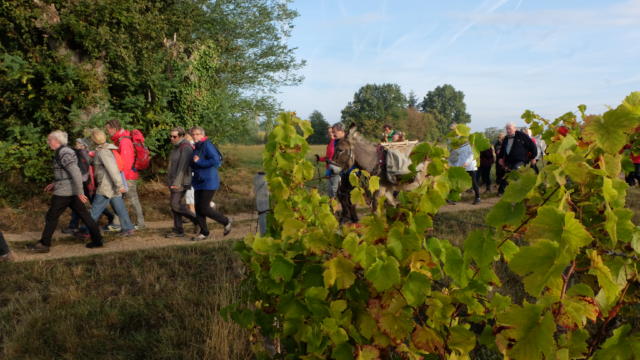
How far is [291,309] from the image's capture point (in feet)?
6.04

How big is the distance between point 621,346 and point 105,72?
39.5 feet

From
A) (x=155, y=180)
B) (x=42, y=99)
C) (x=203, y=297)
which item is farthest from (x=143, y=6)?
(x=203, y=297)

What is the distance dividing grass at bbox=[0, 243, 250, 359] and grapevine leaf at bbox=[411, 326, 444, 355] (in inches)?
75.3

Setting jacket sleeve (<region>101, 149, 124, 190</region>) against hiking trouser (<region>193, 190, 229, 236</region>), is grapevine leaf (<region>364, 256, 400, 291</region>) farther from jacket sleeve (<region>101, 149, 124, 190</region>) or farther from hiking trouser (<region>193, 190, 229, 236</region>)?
jacket sleeve (<region>101, 149, 124, 190</region>)

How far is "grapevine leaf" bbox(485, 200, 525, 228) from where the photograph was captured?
1233mm

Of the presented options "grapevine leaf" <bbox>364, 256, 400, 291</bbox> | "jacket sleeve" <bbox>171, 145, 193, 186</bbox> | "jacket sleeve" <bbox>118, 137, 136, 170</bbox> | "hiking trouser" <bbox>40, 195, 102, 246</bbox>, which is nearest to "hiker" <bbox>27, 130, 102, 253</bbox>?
"hiking trouser" <bbox>40, 195, 102, 246</bbox>

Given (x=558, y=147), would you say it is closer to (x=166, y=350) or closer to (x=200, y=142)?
(x=166, y=350)

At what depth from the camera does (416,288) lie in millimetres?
1489

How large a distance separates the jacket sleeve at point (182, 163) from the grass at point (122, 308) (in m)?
1.48

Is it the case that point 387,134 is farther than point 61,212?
Yes

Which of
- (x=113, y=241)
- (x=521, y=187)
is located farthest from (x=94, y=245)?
(x=521, y=187)

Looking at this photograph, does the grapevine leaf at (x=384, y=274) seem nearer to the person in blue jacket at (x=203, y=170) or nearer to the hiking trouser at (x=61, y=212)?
the person in blue jacket at (x=203, y=170)

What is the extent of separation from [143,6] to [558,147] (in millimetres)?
12007

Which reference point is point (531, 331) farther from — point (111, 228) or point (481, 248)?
point (111, 228)
